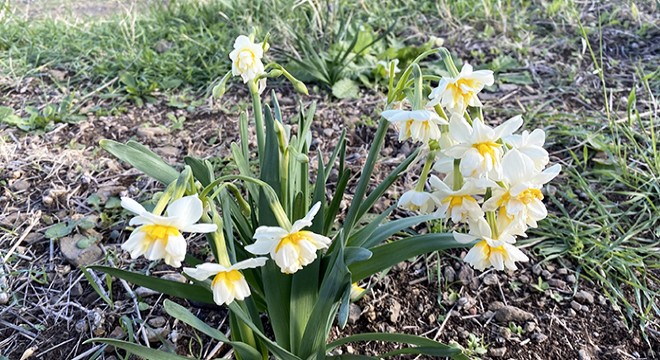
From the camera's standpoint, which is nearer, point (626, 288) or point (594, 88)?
point (626, 288)

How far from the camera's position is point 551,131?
2.29 m

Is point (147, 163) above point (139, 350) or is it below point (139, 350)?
above

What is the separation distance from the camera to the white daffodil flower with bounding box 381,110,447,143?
1003mm

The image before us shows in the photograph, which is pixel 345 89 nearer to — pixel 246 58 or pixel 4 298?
pixel 246 58

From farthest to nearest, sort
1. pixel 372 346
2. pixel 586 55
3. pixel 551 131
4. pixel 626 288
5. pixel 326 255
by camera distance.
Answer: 1. pixel 586 55
2. pixel 551 131
3. pixel 626 288
4. pixel 372 346
5. pixel 326 255

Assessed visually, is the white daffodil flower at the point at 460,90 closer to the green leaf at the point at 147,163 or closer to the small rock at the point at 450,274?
the green leaf at the point at 147,163

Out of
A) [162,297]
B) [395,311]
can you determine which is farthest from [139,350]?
[395,311]

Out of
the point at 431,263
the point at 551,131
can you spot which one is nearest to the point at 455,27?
the point at 551,131

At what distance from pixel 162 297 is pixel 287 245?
83cm

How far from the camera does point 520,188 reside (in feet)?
3.15

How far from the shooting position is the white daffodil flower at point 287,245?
97 centimetres

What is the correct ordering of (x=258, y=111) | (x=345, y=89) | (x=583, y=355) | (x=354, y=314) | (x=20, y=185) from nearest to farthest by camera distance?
(x=258, y=111)
(x=583, y=355)
(x=354, y=314)
(x=20, y=185)
(x=345, y=89)

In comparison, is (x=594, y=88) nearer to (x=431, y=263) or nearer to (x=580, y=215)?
(x=580, y=215)

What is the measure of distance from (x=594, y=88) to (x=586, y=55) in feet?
1.25
